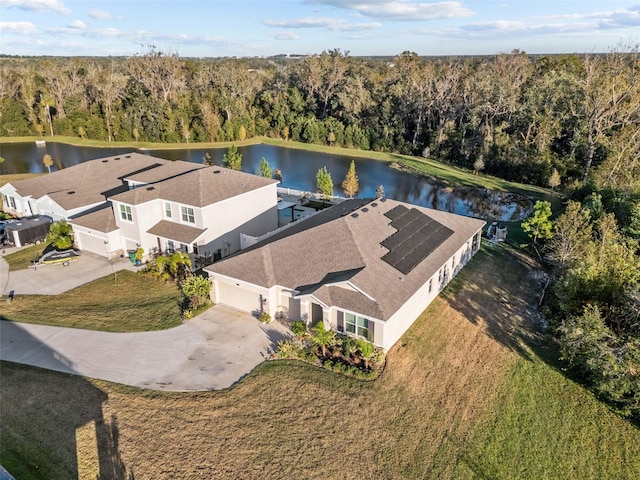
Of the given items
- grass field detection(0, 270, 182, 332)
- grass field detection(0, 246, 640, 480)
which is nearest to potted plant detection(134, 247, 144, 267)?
grass field detection(0, 270, 182, 332)

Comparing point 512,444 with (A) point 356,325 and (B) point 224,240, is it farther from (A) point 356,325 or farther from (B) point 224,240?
(B) point 224,240

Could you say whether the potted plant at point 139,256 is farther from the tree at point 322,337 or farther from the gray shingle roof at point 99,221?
the tree at point 322,337

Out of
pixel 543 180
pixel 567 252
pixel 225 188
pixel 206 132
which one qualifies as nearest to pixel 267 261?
pixel 225 188

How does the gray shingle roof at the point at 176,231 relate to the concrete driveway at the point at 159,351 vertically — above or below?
above

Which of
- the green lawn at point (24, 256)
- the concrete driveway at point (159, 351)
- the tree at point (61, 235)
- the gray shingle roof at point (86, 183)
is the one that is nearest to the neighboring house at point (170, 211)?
the gray shingle roof at point (86, 183)

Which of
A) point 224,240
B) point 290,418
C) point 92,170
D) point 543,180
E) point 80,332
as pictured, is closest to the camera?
point 290,418

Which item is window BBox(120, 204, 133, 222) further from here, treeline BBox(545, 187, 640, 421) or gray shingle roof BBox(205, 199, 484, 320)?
treeline BBox(545, 187, 640, 421)

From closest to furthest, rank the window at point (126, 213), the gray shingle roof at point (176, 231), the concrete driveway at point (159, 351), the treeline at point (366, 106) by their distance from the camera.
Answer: the concrete driveway at point (159, 351) → the gray shingle roof at point (176, 231) → the window at point (126, 213) → the treeline at point (366, 106)
